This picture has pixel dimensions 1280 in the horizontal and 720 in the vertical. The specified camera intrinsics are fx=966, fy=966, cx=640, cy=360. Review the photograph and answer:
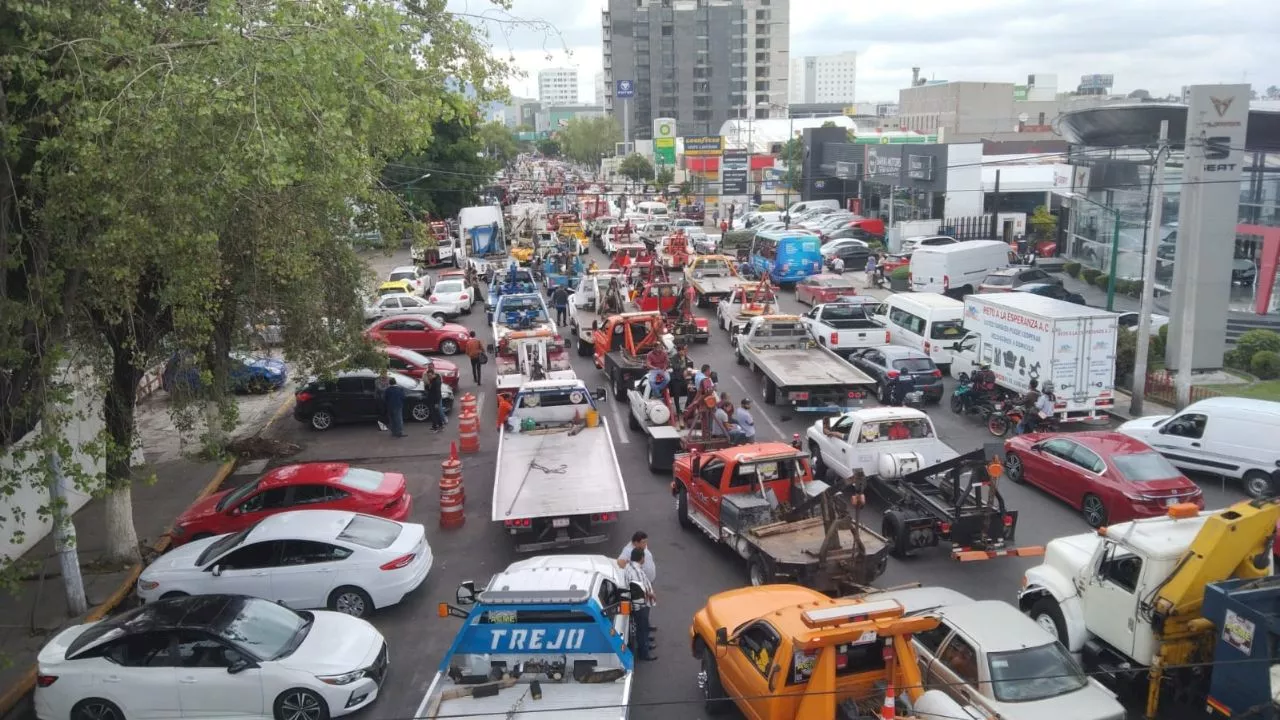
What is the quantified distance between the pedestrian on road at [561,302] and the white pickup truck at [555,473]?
15.6 m

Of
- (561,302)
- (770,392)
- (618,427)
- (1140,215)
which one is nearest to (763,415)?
(770,392)

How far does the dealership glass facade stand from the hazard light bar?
24.3 metres

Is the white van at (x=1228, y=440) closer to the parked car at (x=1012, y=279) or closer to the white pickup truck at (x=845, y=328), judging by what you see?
the white pickup truck at (x=845, y=328)

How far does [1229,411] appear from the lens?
1641 centimetres

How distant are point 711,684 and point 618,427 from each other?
1153 centimetres

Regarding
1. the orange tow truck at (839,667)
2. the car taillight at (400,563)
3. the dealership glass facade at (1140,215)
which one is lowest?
the car taillight at (400,563)

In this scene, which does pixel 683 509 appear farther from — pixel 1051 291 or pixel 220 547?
pixel 1051 291

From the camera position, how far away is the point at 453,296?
114 feet

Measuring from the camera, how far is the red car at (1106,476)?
14109 mm

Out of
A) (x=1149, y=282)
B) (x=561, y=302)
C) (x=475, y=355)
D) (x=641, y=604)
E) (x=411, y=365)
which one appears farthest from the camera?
(x=561, y=302)

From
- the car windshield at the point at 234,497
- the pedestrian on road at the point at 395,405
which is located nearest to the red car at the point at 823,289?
the pedestrian on road at the point at 395,405

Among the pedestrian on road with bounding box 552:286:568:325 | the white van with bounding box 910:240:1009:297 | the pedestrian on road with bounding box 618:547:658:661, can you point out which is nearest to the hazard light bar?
the pedestrian on road with bounding box 618:547:658:661

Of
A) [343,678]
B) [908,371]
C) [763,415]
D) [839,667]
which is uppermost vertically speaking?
[839,667]

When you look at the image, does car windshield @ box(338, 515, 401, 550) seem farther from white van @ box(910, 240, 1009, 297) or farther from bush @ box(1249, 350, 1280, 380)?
white van @ box(910, 240, 1009, 297)
